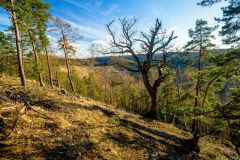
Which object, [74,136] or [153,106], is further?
[153,106]

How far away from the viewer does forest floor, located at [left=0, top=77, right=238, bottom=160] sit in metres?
8.06

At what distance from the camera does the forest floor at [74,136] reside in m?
8.06

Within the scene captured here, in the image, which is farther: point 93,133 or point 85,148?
point 93,133

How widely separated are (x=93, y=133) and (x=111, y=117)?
4217 millimetres

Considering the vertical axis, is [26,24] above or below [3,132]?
above

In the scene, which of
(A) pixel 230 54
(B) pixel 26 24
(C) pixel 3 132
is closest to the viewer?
(C) pixel 3 132

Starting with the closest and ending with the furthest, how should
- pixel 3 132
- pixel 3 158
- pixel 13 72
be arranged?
pixel 3 158, pixel 3 132, pixel 13 72

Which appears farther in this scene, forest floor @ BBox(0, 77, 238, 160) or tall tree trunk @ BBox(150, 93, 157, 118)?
tall tree trunk @ BBox(150, 93, 157, 118)

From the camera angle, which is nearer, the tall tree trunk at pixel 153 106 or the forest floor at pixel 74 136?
the forest floor at pixel 74 136

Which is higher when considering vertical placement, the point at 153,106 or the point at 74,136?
the point at 74,136

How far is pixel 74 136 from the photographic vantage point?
973 centimetres

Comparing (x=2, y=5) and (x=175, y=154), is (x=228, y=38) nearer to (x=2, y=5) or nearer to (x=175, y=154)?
(x=175, y=154)

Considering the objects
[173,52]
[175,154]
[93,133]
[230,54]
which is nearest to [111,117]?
[93,133]

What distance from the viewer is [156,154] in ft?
35.4
